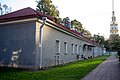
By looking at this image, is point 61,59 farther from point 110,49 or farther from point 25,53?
point 110,49

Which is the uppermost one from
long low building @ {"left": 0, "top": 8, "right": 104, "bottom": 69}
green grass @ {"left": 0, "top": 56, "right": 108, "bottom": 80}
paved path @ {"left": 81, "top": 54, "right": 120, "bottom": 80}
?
long low building @ {"left": 0, "top": 8, "right": 104, "bottom": 69}

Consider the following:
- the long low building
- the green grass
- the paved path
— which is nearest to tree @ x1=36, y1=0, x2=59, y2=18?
the long low building

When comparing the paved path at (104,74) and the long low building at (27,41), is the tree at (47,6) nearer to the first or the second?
the long low building at (27,41)

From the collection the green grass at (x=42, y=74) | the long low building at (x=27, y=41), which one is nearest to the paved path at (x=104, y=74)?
the green grass at (x=42, y=74)

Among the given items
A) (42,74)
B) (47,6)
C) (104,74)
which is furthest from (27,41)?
(47,6)

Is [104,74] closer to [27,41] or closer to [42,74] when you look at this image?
[42,74]

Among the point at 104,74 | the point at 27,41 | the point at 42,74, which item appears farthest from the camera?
the point at 27,41

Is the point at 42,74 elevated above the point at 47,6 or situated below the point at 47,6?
below

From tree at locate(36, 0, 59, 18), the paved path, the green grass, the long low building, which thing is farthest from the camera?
tree at locate(36, 0, 59, 18)

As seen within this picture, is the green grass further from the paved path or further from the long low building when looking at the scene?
the long low building

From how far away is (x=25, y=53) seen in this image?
15148 mm

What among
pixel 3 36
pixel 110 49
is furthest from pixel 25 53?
pixel 110 49

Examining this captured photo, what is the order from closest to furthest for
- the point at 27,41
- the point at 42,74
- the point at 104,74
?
the point at 42,74 < the point at 104,74 < the point at 27,41

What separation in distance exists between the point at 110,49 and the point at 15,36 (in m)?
82.6
